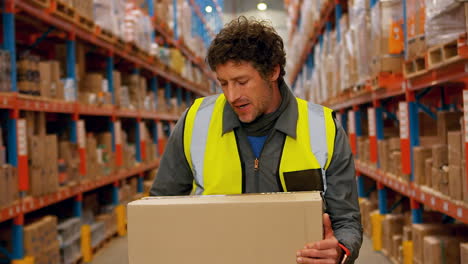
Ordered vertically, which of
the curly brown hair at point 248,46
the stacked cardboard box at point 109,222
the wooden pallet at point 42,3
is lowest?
the stacked cardboard box at point 109,222

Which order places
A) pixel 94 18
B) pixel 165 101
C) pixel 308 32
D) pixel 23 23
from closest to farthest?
1. pixel 23 23
2. pixel 94 18
3. pixel 308 32
4. pixel 165 101

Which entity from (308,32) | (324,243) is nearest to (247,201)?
(324,243)

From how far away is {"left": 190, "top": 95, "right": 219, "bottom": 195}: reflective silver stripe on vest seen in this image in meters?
2.15

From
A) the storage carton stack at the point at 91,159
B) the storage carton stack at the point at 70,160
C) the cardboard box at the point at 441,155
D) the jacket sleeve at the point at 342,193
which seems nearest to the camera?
the jacket sleeve at the point at 342,193

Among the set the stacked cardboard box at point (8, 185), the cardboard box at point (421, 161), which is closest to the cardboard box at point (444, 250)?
the cardboard box at point (421, 161)

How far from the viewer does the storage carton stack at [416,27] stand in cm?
362

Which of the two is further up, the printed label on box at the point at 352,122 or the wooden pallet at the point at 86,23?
the wooden pallet at the point at 86,23

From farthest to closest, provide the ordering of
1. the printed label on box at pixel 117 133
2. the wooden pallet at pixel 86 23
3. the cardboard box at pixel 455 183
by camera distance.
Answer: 1. the printed label on box at pixel 117 133
2. the wooden pallet at pixel 86 23
3. the cardboard box at pixel 455 183

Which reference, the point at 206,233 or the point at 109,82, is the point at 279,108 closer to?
the point at 206,233

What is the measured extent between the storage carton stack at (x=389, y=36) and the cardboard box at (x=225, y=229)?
123 inches

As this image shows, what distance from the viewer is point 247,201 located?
163cm

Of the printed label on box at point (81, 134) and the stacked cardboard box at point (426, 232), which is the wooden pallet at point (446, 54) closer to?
the stacked cardboard box at point (426, 232)

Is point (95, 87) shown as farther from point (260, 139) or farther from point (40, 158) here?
point (260, 139)

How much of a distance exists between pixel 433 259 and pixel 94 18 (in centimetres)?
A: 468
